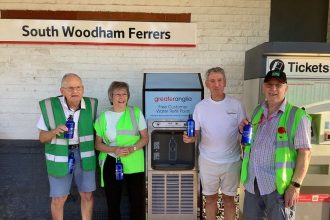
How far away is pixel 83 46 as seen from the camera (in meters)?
3.78

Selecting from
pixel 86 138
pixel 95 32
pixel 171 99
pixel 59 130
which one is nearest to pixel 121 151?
pixel 86 138

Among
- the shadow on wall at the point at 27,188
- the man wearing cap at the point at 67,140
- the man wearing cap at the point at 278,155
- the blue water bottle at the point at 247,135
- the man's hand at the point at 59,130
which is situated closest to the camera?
the man wearing cap at the point at 278,155

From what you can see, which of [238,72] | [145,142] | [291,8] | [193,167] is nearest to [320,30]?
[291,8]

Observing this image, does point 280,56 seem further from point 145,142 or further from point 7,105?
point 7,105

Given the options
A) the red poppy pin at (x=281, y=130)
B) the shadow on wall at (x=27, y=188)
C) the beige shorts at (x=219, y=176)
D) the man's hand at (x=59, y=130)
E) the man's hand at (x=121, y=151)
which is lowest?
the shadow on wall at (x=27, y=188)

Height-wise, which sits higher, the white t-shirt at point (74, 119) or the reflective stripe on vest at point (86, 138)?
the white t-shirt at point (74, 119)

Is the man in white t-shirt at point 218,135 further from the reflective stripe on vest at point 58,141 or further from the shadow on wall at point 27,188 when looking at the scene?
the shadow on wall at point 27,188

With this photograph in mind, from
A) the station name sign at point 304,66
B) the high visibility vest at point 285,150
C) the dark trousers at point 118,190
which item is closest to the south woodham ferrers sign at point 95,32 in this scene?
the station name sign at point 304,66

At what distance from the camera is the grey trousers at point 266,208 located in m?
2.31

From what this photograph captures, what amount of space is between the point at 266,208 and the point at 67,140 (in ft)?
5.60

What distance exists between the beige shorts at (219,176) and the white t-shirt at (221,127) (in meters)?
0.05

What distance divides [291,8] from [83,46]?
8.10 feet

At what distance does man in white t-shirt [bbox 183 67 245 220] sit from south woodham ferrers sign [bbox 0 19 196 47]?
3.63 ft

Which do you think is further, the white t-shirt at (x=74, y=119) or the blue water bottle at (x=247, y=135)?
the white t-shirt at (x=74, y=119)
